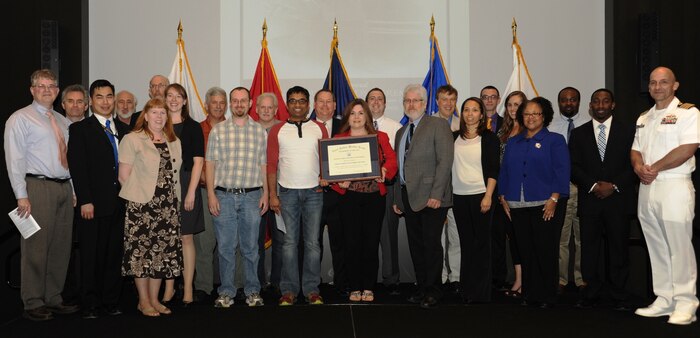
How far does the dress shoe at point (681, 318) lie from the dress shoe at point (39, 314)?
422 cm

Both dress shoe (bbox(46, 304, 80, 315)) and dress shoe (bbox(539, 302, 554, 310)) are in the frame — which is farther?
dress shoe (bbox(539, 302, 554, 310))

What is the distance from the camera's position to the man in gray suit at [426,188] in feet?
15.7

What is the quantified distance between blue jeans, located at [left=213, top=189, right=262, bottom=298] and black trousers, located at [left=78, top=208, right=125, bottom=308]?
2.32 feet

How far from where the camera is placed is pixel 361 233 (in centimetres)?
499

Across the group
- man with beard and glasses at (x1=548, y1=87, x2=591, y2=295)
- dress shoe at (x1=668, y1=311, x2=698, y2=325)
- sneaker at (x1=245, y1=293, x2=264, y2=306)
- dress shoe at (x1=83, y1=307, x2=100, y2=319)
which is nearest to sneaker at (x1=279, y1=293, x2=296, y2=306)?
sneaker at (x1=245, y1=293, x2=264, y2=306)

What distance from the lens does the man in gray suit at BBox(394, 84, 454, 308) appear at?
4.78 metres

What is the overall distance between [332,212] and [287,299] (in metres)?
0.75

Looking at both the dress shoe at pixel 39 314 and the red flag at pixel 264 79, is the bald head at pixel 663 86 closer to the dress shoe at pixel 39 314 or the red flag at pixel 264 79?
the red flag at pixel 264 79

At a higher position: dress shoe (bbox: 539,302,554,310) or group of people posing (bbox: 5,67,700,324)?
group of people posing (bbox: 5,67,700,324)

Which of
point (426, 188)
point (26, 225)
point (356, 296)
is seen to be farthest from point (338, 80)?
point (26, 225)

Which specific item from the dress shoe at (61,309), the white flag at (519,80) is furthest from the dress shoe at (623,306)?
the dress shoe at (61,309)

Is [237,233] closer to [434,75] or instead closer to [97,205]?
[97,205]

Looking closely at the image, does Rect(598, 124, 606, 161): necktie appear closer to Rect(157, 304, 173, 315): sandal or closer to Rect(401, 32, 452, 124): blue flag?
Rect(401, 32, 452, 124): blue flag

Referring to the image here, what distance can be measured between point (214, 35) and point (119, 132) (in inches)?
98.0
